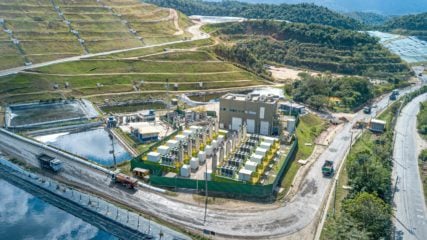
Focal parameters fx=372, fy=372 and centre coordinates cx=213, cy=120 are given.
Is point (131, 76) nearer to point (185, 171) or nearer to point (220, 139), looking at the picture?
point (220, 139)

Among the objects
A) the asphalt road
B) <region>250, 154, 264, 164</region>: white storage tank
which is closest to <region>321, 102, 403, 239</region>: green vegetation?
the asphalt road

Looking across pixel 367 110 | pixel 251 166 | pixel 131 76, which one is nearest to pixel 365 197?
pixel 251 166

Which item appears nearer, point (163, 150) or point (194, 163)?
point (194, 163)

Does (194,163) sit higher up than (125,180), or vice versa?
(194,163)

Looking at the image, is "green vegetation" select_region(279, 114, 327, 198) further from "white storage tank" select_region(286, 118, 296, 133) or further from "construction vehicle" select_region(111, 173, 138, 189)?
"construction vehicle" select_region(111, 173, 138, 189)

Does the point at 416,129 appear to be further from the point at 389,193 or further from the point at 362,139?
the point at 389,193

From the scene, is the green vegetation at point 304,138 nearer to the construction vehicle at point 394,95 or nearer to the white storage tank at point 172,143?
the white storage tank at point 172,143

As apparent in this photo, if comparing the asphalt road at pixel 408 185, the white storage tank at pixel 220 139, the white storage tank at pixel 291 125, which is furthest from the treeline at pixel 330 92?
the white storage tank at pixel 220 139

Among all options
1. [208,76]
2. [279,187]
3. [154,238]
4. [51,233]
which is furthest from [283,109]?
[51,233]
